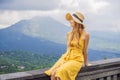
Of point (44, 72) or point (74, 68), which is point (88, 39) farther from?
point (44, 72)

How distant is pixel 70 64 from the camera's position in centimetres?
555

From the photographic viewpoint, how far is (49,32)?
8188cm

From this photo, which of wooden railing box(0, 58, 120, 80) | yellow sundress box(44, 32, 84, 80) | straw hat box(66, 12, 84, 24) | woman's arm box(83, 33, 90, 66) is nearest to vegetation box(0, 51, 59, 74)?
wooden railing box(0, 58, 120, 80)

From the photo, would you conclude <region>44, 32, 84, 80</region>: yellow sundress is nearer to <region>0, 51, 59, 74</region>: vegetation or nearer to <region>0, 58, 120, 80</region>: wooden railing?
<region>0, 58, 120, 80</region>: wooden railing

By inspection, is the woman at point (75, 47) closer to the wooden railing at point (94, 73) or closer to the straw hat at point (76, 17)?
the straw hat at point (76, 17)

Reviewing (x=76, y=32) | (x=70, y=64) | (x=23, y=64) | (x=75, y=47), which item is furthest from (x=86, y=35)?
(x=23, y=64)

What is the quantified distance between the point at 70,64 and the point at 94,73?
0.73 meters

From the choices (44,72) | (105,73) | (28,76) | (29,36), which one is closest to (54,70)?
(44,72)

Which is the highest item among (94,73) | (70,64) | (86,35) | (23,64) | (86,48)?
(86,35)

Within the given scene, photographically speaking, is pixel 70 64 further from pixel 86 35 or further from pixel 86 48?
pixel 86 35

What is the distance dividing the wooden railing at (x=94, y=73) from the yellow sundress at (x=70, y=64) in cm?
18

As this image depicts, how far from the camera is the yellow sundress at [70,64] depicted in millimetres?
5383

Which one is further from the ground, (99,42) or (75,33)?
(75,33)

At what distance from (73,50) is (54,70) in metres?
0.60
